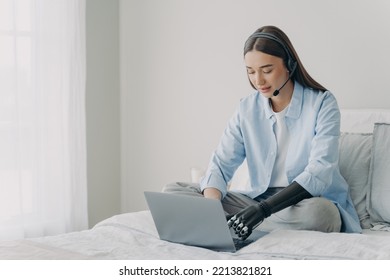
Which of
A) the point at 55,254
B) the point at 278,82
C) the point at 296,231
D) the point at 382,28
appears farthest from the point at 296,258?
the point at 382,28

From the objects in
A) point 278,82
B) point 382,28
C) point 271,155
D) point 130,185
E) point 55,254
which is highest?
point 382,28

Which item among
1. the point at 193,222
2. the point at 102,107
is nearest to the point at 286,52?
the point at 193,222

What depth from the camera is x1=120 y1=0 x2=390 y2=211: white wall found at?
3.03 metres

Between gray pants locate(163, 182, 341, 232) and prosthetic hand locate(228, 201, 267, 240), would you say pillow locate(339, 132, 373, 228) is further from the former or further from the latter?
prosthetic hand locate(228, 201, 267, 240)

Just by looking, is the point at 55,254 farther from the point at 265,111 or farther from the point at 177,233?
the point at 265,111

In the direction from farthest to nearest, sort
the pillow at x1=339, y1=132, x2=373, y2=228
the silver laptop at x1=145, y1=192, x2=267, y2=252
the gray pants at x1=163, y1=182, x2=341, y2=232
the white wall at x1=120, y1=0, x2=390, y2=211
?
the white wall at x1=120, y1=0, x2=390, y2=211 → the pillow at x1=339, y1=132, x2=373, y2=228 → the gray pants at x1=163, y1=182, x2=341, y2=232 → the silver laptop at x1=145, y1=192, x2=267, y2=252

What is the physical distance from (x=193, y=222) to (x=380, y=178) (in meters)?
0.83

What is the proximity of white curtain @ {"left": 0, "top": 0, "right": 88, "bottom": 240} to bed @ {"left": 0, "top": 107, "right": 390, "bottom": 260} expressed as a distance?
1286mm

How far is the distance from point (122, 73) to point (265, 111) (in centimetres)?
178

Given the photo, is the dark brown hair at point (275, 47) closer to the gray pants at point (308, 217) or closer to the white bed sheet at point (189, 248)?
the gray pants at point (308, 217)

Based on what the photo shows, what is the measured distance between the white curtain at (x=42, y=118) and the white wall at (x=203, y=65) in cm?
39

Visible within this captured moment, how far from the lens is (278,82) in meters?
2.43

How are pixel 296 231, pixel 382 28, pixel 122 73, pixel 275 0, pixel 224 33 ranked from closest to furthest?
1. pixel 296 231
2. pixel 382 28
3. pixel 275 0
4. pixel 224 33
5. pixel 122 73

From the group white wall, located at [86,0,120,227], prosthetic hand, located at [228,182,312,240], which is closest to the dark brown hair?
prosthetic hand, located at [228,182,312,240]
